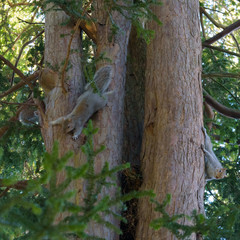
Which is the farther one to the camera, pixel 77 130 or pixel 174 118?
pixel 174 118

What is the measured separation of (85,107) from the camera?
323cm

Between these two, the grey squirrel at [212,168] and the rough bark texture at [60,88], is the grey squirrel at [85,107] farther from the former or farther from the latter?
the grey squirrel at [212,168]

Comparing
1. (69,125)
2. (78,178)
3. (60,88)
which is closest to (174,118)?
(69,125)

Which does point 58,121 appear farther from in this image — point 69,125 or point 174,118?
point 174,118

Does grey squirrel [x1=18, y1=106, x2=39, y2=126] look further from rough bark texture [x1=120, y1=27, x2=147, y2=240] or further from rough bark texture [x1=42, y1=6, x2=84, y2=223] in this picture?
rough bark texture [x1=120, y1=27, x2=147, y2=240]

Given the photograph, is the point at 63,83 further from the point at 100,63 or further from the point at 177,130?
the point at 177,130

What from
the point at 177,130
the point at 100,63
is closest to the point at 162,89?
the point at 177,130

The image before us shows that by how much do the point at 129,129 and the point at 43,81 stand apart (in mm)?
1016

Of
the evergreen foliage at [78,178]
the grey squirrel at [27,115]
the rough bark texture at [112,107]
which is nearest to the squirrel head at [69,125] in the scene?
the rough bark texture at [112,107]

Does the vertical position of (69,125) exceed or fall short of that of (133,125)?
it falls short

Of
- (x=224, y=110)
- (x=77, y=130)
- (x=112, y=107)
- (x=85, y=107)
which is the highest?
(x=224, y=110)

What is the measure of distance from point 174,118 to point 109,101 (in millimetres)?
624

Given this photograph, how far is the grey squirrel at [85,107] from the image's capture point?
10.5 feet

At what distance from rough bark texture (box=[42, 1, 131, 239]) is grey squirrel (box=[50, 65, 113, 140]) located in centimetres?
8
